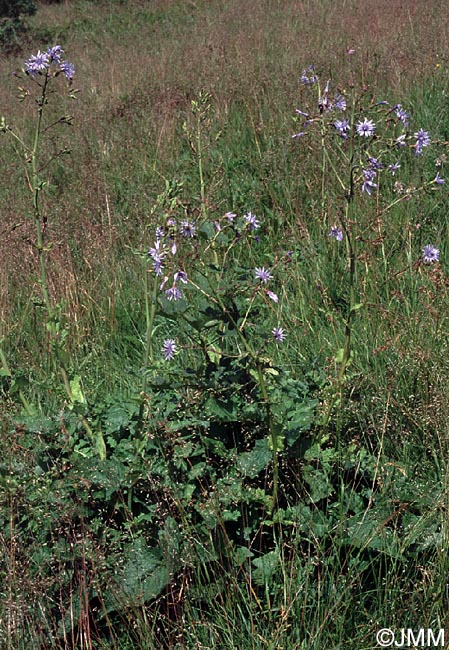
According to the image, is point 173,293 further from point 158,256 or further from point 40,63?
point 40,63

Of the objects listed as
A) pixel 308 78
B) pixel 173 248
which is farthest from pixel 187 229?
pixel 308 78

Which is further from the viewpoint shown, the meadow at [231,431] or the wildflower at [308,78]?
the wildflower at [308,78]

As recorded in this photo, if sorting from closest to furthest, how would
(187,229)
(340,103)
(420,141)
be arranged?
(187,229) < (420,141) < (340,103)

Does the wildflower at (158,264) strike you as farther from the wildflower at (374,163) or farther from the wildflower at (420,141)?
the wildflower at (420,141)

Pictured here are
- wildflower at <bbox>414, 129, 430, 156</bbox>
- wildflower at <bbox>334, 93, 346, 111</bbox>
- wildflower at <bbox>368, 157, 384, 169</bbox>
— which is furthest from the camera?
wildflower at <bbox>334, 93, 346, 111</bbox>

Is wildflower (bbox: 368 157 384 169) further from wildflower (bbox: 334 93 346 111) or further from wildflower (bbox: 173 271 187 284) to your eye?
wildflower (bbox: 173 271 187 284)

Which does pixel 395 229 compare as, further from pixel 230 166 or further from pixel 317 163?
pixel 230 166

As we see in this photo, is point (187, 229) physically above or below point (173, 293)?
above

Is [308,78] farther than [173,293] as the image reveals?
Yes

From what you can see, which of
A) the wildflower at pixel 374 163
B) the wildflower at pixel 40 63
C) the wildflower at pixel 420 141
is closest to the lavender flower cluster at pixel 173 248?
the wildflower at pixel 374 163

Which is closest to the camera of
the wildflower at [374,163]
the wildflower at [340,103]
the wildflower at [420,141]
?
the wildflower at [374,163]

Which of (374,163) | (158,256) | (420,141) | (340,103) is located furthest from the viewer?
(340,103)

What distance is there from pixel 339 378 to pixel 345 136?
0.75 metres

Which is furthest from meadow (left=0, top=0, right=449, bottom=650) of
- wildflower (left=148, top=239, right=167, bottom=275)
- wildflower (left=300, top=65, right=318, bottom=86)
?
wildflower (left=300, top=65, right=318, bottom=86)
